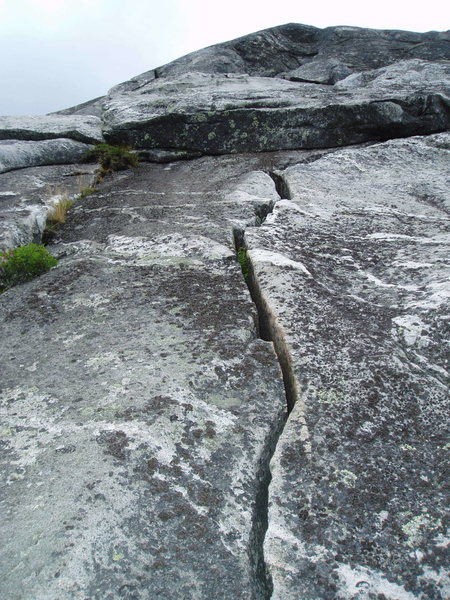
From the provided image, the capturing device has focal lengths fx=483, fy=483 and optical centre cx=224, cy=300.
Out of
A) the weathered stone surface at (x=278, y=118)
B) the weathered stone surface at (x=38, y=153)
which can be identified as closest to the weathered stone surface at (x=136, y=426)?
the weathered stone surface at (x=38, y=153)

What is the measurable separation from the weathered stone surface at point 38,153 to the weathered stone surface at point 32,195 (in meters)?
0.26

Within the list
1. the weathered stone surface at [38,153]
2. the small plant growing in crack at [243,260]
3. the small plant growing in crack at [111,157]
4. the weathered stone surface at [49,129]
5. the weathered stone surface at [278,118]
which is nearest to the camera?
the small plant growing in crack at [243,260]

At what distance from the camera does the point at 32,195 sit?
7.41m

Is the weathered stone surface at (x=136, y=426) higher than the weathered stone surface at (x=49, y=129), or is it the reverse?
the weathered stone surface at (x=49, y=129)

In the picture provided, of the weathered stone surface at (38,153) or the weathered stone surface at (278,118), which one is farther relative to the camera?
the weathered stone surface at (278,118)

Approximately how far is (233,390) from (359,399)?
859 mm

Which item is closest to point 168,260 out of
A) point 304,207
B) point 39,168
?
point 304,207

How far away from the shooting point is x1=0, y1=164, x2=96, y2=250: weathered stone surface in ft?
20.2

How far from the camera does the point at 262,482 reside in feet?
9.25

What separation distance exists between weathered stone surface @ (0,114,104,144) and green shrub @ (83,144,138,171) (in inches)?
30.9

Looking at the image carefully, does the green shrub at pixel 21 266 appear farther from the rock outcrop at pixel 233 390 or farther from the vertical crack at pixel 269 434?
the vertical crack at pixel 269 434

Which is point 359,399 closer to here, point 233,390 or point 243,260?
point 233,390

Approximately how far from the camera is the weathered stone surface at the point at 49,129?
10133 mm

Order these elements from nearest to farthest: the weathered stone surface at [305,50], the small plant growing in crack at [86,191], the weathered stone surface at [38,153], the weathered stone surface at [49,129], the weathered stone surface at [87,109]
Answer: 1. the small plant growing in crack at [86,191]
2. the weathered stone surface at [38,153]
3. the weathered stone surface at [49,129]
4. the weathered stone surface at [87,109]
5. the weathered stone surface at [305,50]
